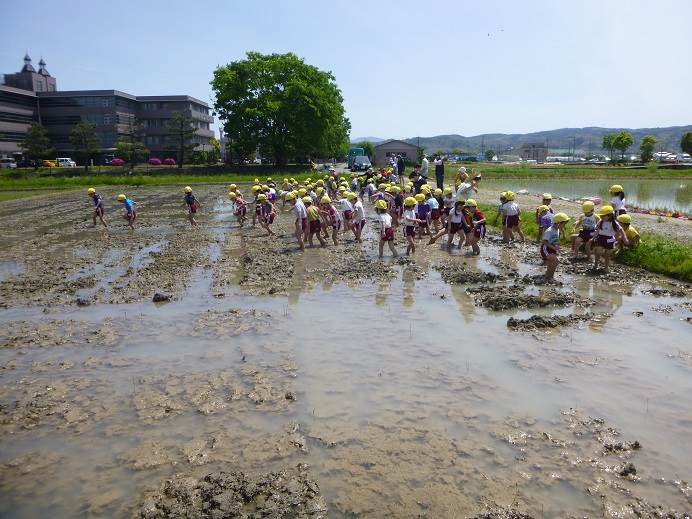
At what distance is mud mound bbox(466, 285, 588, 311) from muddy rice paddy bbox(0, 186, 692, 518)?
0.07 meters

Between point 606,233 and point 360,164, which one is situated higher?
point 360,164

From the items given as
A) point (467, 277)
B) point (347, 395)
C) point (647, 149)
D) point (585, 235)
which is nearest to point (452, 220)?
point (467, 277)

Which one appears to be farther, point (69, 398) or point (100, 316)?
point (100, 316)

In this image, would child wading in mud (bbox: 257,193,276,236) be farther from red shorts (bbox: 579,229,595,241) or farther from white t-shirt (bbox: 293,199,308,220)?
red shorts (bbox: 579,229,595,241)

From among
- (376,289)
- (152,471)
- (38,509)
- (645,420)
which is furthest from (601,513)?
(376,289)

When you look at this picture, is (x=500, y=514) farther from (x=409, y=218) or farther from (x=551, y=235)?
(x=409, y=218)

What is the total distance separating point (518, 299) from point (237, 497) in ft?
22.7

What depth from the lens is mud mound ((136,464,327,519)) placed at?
4375 millimetres

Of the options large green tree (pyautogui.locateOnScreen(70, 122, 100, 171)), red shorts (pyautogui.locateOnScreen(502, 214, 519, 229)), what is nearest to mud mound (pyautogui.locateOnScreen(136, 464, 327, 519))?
red shorts (pyautogui.locateOnScreen(502, 214, 519, 229))

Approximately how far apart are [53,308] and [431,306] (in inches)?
293

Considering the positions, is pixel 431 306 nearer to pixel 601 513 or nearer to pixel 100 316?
pixel 601 513

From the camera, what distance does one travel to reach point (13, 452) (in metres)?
5.31

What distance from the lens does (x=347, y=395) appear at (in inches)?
247

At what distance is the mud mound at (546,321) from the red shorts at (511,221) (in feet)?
21.7
